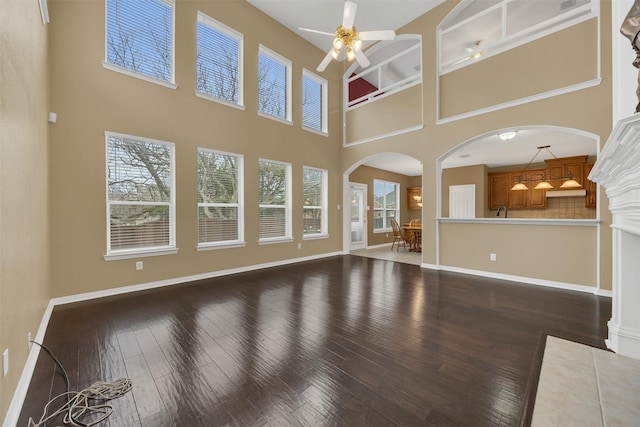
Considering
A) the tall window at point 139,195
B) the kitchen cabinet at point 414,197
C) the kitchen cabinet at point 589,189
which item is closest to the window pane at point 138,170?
the tall window at point 139,195


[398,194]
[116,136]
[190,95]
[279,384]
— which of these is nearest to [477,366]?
[279,384]

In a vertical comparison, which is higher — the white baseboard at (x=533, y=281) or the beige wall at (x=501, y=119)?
the beige wall at (x=501, y=119)

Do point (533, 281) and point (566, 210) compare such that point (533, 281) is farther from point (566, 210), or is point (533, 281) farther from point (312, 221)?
point (566, 210)

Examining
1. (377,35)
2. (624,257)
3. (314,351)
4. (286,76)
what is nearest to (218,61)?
(286,76)

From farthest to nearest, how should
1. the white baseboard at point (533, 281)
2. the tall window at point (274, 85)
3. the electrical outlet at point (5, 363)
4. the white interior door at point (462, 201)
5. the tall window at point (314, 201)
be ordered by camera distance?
the white interior door at point (462, 201), the tall window at point (314, 201), the tall window at point (274, 85), the white baseboard at point (533, 281), the electrical outlet at point (5, 363)

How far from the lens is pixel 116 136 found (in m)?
3.70

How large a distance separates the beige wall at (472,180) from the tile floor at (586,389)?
7141 mm

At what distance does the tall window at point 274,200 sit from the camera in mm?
5516

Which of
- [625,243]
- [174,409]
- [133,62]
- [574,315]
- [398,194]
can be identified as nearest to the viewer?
[174,409]

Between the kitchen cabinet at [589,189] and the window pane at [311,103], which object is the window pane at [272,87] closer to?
the window pane at [311,103]

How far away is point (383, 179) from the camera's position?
30.1 feet

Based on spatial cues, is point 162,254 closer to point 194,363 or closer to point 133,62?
point 194,363

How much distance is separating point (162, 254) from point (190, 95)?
107 inches

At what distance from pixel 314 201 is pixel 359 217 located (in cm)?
Result: 213
